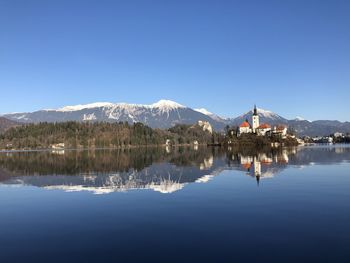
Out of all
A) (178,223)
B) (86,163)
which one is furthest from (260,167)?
(178,223)

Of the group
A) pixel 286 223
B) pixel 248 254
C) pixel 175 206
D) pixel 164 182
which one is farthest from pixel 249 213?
pixel 164 182

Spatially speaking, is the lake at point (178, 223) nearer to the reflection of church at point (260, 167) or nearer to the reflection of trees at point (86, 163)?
the reflection of church at point (260, 167)

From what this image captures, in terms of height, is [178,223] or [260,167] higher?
[260,167]

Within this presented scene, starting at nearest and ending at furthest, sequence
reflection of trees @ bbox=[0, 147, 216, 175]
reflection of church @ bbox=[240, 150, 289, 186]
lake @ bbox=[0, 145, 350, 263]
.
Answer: lake @ bbox=[0, 145, 350, 263], reflection of church @ bbox=[240, 150, 289, 186], reflection of trees @ bbox=[0, 147, 216, 175]

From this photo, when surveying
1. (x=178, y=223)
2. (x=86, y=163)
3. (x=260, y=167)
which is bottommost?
(x=178, y=223)

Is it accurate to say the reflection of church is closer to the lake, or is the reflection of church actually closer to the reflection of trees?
the lake

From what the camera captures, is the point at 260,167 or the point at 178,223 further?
the point at 260,167

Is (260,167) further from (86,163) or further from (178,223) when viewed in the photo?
(178,223)

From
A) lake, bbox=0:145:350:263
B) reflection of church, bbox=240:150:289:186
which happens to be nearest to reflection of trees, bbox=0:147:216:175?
reflection of church, bbox=240:150:289:186

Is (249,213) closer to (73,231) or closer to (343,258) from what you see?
(343,258)

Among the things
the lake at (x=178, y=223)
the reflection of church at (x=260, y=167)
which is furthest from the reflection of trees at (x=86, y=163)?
the lake at (x=178, y=223)

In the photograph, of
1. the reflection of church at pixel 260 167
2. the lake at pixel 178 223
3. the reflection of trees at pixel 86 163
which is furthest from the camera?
the reflection of trees at pixel 86 163

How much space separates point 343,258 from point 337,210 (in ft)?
36.3

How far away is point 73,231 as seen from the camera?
2131 centimetres
